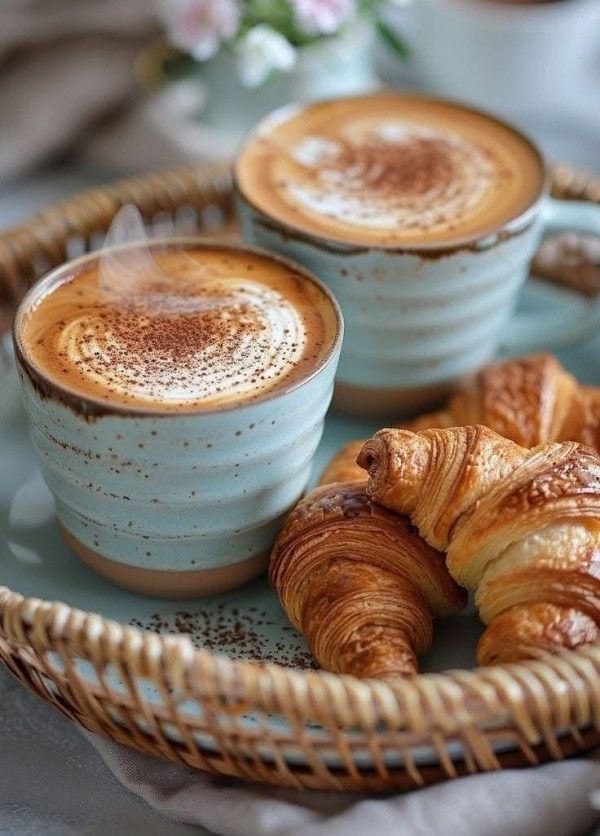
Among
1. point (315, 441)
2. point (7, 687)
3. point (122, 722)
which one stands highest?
point (315, 441)

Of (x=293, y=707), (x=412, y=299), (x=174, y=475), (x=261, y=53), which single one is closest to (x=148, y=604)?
(x=174, y=475)

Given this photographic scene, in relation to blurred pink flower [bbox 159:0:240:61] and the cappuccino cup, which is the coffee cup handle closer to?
the cappuccino cup

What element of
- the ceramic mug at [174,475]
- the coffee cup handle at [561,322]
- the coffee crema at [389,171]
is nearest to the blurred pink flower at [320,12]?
the coffee crema at [389,171]

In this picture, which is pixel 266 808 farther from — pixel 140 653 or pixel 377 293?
pixel 377 293

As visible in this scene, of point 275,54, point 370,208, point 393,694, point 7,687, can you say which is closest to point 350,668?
point 393,694

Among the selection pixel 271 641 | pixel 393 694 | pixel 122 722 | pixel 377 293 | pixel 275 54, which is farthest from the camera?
pixel 275 54

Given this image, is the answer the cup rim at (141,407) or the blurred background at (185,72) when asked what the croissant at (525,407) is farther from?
the blurred background at (185,72)
